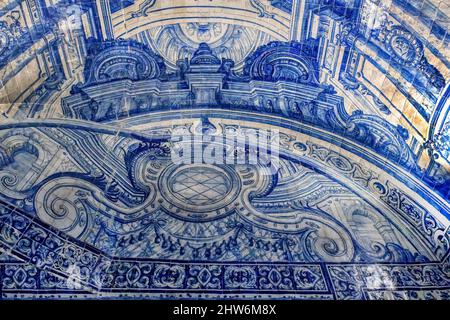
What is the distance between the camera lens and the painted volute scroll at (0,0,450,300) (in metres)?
5.39

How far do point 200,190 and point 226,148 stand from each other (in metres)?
0.71

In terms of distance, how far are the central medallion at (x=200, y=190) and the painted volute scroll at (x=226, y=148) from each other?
2 cm

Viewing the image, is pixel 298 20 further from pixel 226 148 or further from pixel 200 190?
pixel 200 190

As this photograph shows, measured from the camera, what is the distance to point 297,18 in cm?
623

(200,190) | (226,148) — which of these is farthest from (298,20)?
(200,190)

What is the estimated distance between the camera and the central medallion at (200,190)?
6.01 meters

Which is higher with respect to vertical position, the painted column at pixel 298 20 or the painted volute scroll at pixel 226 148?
the painted column at pixel 298 20

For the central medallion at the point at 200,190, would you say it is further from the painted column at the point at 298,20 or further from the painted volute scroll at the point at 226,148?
the painted column at the point at 298,20

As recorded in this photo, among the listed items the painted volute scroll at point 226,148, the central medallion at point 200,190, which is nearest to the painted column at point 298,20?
the painted volute scroll at point 226,148

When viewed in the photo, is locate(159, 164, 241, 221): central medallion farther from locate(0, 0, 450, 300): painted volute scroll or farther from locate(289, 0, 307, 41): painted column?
locate(289, 0, 307, 41): painted column

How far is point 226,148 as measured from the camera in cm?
665
